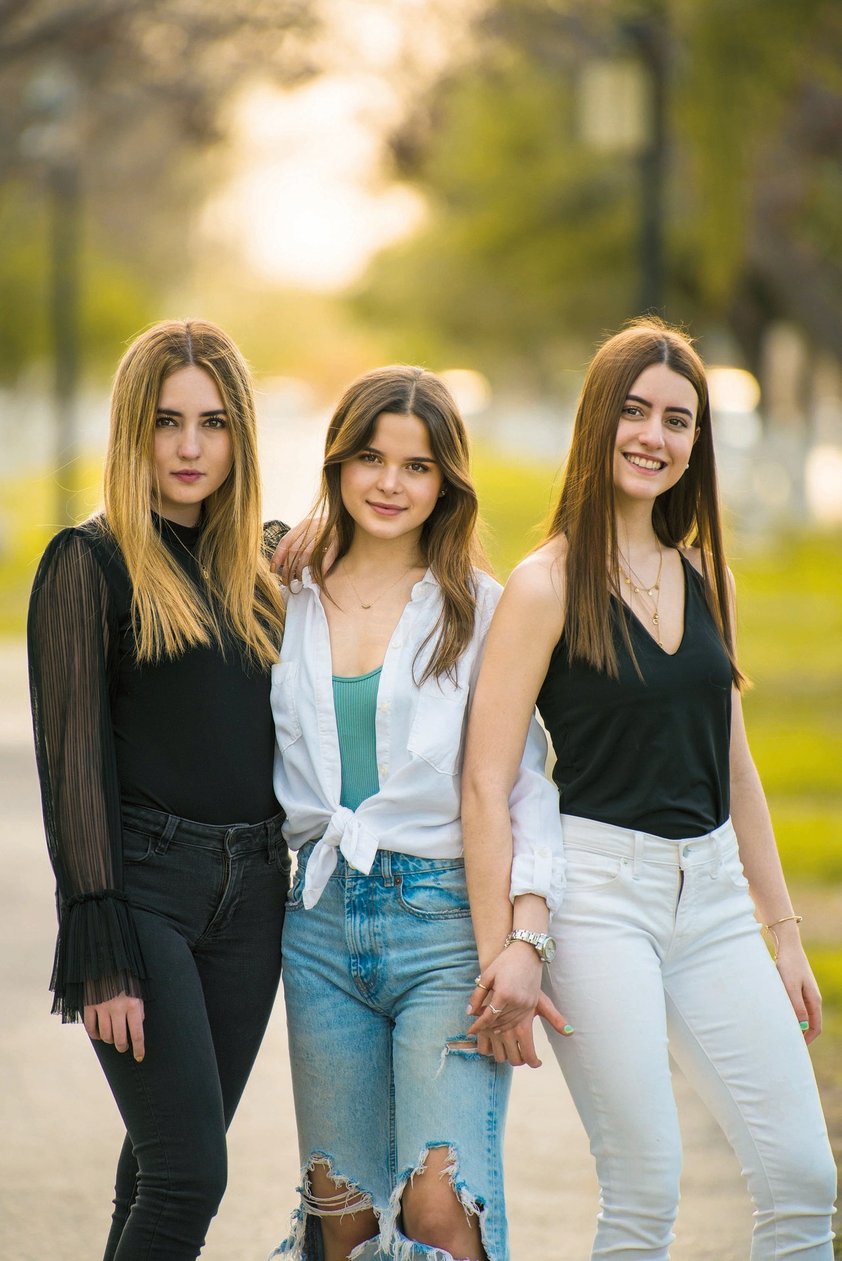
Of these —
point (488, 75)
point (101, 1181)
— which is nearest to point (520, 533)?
point (488, 75)

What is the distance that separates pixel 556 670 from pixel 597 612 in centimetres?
14

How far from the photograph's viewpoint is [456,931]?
10.1ft

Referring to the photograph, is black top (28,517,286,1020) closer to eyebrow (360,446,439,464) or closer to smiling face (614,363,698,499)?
eyebrow (360,446,439,464)

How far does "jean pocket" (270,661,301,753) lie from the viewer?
316 centimetres

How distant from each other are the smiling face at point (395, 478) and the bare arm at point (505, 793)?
0.25m

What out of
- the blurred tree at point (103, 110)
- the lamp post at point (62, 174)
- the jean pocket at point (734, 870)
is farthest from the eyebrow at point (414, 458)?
the lamp post at point (62, 174)

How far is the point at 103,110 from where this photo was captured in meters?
21.5

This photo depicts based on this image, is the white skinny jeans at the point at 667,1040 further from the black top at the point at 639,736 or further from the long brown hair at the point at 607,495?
the long brown hair at the point at 607,495

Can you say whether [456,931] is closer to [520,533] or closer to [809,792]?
[809,792]

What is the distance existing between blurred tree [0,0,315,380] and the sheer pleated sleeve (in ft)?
27.1

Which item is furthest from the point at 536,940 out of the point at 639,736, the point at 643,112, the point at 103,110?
the point at 103,110

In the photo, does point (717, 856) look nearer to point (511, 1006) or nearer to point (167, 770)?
point (511, 1006)

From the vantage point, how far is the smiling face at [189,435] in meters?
3.20

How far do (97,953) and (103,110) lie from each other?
20.4 m
